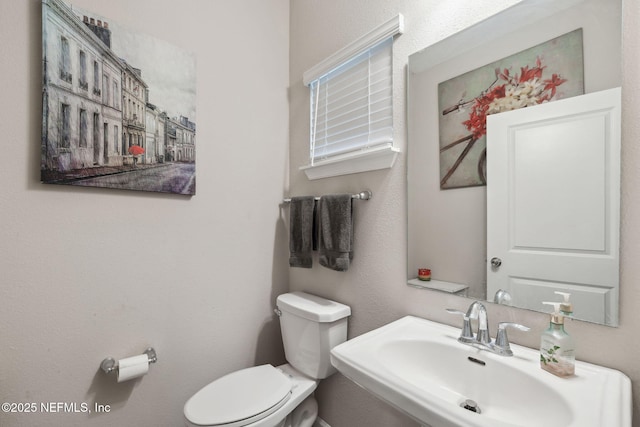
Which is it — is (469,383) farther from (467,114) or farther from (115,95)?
(115,95)

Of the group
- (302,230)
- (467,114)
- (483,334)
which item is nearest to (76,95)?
(302,230)

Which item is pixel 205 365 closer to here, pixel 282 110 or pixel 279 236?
pixel 279 236

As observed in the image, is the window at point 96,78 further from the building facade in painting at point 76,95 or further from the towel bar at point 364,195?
the towel bar at point 364,195

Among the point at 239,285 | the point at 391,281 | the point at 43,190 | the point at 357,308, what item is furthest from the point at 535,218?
the point at 43,190

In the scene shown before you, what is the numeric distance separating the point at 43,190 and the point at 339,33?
1.46 meters

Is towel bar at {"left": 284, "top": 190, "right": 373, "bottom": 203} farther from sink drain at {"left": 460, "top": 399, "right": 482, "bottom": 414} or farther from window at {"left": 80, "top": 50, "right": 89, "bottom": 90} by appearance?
window at {"left": 80, "top": 50, "right": 89, "bottom": 90}

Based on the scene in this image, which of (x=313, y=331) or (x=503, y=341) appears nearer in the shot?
(x=503, y=341)

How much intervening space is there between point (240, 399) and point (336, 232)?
80 cm

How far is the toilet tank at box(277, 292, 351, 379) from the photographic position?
129cm

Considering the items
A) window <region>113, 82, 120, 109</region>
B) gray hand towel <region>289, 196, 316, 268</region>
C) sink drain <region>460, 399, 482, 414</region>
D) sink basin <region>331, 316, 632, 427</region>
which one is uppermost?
window <region>113, 82, 120, 109</region>

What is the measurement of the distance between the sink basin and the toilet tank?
1.19ft

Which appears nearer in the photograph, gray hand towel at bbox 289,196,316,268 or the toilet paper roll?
the toilet paper roll

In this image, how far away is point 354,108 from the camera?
1385 mm

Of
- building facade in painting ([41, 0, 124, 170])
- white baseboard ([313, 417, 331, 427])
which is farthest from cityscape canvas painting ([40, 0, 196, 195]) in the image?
white baseboard ([313, 417, 331, 427])
